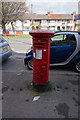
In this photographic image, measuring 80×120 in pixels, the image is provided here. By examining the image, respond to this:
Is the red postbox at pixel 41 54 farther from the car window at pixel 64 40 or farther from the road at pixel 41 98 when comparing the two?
the car window at pixel 64 40

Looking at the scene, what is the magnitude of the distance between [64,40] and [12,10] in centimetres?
2409

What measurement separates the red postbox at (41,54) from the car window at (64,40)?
5.20 ft

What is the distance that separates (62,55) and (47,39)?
71.3 inches

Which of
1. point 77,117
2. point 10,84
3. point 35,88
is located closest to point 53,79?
point 35,88

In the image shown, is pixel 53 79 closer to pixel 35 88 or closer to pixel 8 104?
pixel 35 88

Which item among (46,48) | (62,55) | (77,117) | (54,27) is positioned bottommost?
(77,117)

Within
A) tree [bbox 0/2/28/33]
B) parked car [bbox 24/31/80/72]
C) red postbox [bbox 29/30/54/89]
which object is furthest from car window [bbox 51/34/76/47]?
tree [bbox 0/2/28/33]

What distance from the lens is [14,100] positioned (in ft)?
9.30

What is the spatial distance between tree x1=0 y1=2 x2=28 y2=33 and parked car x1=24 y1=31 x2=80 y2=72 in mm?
23494

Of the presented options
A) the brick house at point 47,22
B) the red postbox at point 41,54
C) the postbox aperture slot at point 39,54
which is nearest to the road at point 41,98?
the red postbox at point 41,54

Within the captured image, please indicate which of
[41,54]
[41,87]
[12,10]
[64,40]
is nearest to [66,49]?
[64,40]

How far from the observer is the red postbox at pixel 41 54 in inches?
107

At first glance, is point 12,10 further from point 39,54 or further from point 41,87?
point 41,87

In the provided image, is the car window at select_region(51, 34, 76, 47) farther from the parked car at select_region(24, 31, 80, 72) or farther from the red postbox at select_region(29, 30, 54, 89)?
the red postbox at select_region(29, 30, 54, 89)
